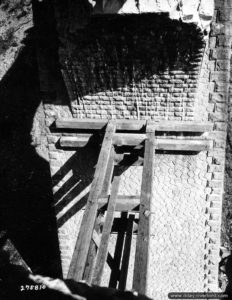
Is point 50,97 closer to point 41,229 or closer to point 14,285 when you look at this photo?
point 14,285

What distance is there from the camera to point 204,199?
3309mm

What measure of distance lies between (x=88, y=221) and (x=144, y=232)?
376mm

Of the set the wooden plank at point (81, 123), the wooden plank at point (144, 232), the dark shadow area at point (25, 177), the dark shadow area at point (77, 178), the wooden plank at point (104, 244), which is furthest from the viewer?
the dark shadow area at point (25, 177)

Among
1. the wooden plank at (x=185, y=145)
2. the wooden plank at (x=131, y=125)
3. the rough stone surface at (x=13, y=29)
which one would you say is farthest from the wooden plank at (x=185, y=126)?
the rough stone surface at (x=13, y=29)

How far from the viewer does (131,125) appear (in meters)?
2.95

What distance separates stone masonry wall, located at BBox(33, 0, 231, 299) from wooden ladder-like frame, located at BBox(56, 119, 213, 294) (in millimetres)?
113

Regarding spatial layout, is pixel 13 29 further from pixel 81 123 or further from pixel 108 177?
pixel 108 177

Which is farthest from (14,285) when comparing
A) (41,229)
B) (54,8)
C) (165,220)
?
(41,229)

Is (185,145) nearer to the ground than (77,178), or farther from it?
farther from it

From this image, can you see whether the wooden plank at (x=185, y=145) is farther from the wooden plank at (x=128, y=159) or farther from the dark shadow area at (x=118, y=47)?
the dark shadow area at (x=118, y=47)

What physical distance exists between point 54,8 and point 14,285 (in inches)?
83.2

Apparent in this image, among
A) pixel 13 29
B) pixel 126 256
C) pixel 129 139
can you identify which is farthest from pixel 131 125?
pixel 13 29

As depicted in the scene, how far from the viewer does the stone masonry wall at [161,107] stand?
2559 millimetres

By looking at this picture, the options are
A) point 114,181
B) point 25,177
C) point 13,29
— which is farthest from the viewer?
point 13,29
